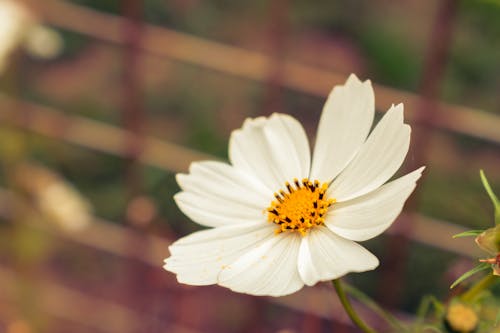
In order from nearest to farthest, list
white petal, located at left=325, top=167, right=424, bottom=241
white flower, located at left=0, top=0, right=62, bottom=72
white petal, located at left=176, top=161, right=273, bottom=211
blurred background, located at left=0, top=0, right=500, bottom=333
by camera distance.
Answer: white petal, located at left=325, top=167, right=424, bottom=241, white petal, located at left=176, top=161, right=273, bottom=211, white flower, located at left=0, top=0, right=62, bottom=72, blurred background, located at left=0, top=0, right=500, bottom=333

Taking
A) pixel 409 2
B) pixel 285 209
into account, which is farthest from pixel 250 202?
pixel 409 2

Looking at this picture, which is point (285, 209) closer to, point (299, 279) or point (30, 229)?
point (299, 279)

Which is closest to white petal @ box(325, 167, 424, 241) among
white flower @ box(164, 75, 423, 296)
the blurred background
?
white flower @ box(164, 75, 423, 296)

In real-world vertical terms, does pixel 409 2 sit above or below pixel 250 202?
above

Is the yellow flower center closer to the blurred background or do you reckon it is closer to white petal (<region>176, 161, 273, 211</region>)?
white petal (<region>176, 161, 273, 211</region>)

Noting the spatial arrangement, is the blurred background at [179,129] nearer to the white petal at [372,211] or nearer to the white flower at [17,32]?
the white flower at [17,32]

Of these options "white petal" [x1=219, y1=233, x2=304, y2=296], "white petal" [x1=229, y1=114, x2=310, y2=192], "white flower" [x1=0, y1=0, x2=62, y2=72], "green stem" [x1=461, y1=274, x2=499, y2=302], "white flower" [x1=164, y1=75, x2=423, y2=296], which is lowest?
"green stem" [x1=461, y1=274, x2=499, y2=302]

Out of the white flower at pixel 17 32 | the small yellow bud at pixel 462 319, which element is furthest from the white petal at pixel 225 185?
the white flower at pixel 17 32

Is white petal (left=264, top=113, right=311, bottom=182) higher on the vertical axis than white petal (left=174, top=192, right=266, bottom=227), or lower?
higher
